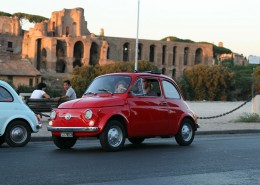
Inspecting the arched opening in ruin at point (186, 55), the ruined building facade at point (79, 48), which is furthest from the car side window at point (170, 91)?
the arched opening in ruin at point (186, 55)

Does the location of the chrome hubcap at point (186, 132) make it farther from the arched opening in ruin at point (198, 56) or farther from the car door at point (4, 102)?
the arched opening in ruin at point (198, 56)

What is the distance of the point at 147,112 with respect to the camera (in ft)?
45.0

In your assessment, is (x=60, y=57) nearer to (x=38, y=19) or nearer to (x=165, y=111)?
(x=38, y=19)

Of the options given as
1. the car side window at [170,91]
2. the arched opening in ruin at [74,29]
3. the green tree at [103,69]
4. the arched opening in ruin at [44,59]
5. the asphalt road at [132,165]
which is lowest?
the asphalt road at [132,165]

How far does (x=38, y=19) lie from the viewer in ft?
581

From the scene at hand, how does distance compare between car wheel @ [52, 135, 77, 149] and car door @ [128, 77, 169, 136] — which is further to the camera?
car wheel @ [52, 135, 77, 149]

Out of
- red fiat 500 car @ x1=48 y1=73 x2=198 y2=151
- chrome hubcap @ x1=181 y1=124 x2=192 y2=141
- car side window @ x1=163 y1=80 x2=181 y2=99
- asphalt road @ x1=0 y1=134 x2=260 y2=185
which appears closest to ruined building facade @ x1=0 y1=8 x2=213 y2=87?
car side window @ x1=163 y1=80 x2=181 y2=99

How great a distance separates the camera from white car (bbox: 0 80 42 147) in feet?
45.5

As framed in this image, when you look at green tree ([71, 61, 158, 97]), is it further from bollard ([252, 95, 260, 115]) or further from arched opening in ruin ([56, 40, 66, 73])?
bollard ([252, 95, 260, 115])

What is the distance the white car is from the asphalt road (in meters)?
0.67

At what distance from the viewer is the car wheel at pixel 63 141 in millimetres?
13469

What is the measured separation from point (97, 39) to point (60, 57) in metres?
9.95

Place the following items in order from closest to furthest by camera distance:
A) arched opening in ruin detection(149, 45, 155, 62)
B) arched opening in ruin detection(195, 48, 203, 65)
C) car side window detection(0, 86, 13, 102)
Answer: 1. car side window detection(0, 86, 13, 102)
2. arched opening in ruin detection(149, 45, 155, 62)
3. arched opening in ruin detection(195, 48, 203, 65)

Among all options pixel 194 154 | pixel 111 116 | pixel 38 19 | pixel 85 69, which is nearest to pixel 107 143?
pixel 111 116
